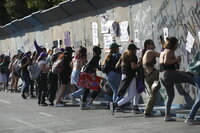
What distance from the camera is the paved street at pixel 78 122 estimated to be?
865cm

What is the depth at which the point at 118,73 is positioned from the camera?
11.5 meters

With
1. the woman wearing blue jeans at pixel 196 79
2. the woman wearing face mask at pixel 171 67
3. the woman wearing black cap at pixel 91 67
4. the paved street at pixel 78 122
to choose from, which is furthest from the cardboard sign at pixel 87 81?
the woman wearing blue jeans at pixel 196 79

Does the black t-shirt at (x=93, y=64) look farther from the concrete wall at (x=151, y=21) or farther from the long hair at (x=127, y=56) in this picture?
the concrete wall at (x=151, y=21)

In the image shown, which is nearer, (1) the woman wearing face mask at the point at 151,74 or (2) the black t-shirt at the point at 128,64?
(1) the woman wearing face mask at the point at 151,74

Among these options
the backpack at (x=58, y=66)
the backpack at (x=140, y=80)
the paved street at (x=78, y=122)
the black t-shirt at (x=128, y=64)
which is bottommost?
the paved street at (x=78, y=122)

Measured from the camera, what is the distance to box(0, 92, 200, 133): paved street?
8.65m

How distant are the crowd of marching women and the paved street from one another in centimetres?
33

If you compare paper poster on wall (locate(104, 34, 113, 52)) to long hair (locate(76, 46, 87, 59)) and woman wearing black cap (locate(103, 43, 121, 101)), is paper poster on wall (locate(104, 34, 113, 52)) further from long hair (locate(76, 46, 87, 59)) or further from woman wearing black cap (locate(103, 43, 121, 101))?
woman wearing black cap (locate(103, 43, 121, 101))

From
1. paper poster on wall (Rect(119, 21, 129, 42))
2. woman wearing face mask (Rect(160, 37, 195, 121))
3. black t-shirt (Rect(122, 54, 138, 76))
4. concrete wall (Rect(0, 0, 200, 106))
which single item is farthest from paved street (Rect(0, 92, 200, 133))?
paper poster on wall (Rect(119, 21, 129, 42))

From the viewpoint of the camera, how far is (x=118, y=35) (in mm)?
13617

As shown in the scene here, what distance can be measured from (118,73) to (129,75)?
1.01m

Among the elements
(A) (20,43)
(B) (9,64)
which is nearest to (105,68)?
(B) (9,64)

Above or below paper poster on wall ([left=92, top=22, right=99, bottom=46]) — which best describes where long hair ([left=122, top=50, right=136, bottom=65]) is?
below

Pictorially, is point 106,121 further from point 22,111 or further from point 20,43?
point 20,43
